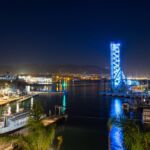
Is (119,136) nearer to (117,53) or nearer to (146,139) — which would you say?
(146,139)

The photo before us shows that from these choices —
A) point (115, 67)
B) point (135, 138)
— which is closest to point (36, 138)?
point (135, 138)

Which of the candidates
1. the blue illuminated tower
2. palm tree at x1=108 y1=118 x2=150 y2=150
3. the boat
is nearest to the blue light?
the blue illuminated tower

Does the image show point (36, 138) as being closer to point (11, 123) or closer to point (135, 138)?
point (135, 138)

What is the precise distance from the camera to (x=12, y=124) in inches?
520

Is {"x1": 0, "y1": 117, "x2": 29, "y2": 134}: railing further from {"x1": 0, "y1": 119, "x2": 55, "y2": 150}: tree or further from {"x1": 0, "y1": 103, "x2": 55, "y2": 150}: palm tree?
{"x1": 0, "y1": 119, "x2": 55, "y2": 150}: tree

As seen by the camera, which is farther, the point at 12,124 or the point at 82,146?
the point at 12,124

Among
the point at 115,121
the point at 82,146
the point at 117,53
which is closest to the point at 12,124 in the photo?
the point at 82,146

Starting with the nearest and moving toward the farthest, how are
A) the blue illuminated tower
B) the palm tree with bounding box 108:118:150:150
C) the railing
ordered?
the palm tree with bounding box 108:118:150:150 → the railing → the blue illuminated tower

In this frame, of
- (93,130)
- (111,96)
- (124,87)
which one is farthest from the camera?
(124,87)

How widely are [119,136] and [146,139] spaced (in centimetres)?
979

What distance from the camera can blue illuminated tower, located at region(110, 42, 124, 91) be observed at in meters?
46.8

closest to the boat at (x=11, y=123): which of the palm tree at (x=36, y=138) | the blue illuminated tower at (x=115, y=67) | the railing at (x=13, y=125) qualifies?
the railing at (x=13, y=125)

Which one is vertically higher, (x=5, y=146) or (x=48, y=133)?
(x=48, y=133)

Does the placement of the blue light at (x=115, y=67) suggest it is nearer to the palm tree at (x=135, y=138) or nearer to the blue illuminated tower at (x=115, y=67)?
the blue illuminated tower at (x=115, y=67)
